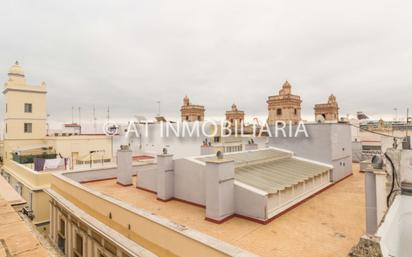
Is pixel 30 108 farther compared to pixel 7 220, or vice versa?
pixel 30 108

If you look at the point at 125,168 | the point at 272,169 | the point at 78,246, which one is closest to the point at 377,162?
the point at 272,169

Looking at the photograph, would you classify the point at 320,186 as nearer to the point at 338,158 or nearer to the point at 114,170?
the point at 338,158

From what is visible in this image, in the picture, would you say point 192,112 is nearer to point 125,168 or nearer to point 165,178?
point 125,168

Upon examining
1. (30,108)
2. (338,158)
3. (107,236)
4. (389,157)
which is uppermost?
(30,108)

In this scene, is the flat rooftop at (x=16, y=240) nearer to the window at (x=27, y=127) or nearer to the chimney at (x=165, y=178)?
the chimney at (x=165, y=178)

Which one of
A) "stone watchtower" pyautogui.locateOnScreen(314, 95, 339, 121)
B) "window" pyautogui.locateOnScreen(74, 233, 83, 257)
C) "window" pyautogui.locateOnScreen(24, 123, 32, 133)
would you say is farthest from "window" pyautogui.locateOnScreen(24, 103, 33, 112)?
"stone watchtower" pyautogui.locateOnScreen(314, 95, 339, 121)

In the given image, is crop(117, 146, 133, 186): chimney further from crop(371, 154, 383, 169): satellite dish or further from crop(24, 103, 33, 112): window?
crop(24, 103, 33, 112): window

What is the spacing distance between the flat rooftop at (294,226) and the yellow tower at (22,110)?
2630 centimetres

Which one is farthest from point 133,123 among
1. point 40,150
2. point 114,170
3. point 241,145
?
point 114,170

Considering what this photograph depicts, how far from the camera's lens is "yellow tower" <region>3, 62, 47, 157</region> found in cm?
3172

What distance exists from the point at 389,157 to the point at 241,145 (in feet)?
92.6

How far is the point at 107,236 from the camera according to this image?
32.2ft

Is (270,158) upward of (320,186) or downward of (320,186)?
upward

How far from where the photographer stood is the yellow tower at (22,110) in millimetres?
31719
